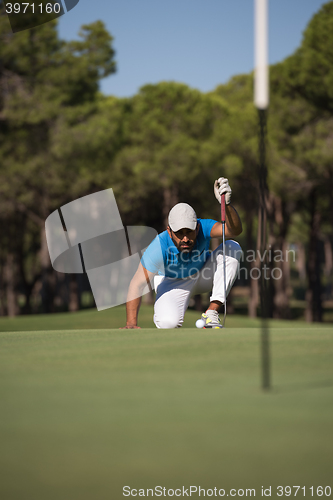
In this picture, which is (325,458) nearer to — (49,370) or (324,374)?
(324,374)

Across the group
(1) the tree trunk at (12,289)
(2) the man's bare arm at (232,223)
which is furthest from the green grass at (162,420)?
(1) the tree trunk at (12,289)

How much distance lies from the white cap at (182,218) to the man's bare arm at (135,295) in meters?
0.73

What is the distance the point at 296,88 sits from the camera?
1953 centimetres

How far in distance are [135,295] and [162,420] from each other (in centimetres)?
403

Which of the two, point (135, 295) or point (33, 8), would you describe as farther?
point (33, 8)

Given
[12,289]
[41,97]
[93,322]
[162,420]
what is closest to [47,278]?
[12,289]

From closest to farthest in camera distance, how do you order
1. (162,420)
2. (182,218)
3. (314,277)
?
(162,420), (182,218), (314,277)

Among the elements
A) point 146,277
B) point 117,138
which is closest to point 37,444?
point 146,277

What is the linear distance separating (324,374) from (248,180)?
21.5 metres

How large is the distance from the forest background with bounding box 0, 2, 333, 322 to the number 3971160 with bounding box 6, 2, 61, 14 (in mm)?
758

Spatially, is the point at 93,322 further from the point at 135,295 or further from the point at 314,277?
the point at 314,277

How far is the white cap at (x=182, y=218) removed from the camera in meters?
6.00

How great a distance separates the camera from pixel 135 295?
630 cm

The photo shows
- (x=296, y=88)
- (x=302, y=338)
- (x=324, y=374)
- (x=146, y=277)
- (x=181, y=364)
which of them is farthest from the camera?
(x=296, y=88)
